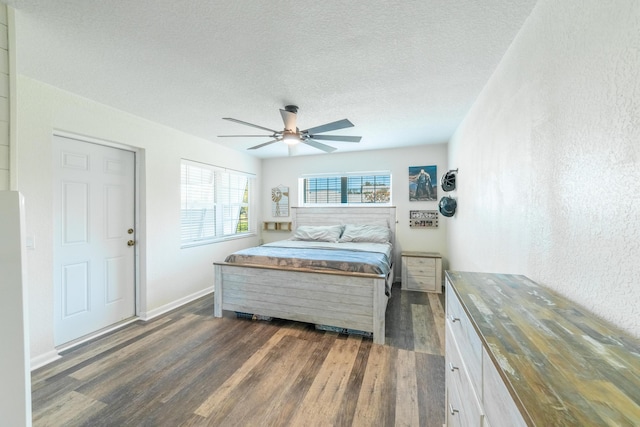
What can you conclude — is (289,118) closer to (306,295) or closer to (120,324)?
(306,295)

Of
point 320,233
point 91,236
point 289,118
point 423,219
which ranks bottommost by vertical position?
point 320,233

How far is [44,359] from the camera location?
2172 mm

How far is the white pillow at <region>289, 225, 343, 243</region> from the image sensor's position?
14.4 ft

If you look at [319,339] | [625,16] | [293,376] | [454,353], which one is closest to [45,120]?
[293,376]

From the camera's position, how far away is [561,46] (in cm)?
115

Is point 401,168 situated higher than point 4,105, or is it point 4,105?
point 401,168

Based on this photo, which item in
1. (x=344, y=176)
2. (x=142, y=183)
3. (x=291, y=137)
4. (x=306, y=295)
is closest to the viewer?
(x=291, y=137)

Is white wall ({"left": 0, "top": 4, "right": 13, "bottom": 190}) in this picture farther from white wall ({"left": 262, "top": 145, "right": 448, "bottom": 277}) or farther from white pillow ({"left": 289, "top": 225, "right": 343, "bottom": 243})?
white wall ({"left": 262, "top": 145, "right": 448, "bottom": 277})

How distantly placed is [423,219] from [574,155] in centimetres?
342

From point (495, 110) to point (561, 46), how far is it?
85cm

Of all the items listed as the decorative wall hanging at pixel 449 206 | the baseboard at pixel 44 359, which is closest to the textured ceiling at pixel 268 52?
the decorative wall hanging at pixel 449 206

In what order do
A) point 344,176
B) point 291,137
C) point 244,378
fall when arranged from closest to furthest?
point 244,378 < point 291,137 < point 344,176

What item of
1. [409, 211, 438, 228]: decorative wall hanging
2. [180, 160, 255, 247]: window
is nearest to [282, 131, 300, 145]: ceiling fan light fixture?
[180, 160, 255, 247]: window

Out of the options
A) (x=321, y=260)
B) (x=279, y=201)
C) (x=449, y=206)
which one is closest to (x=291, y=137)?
(x=321, y=260)
